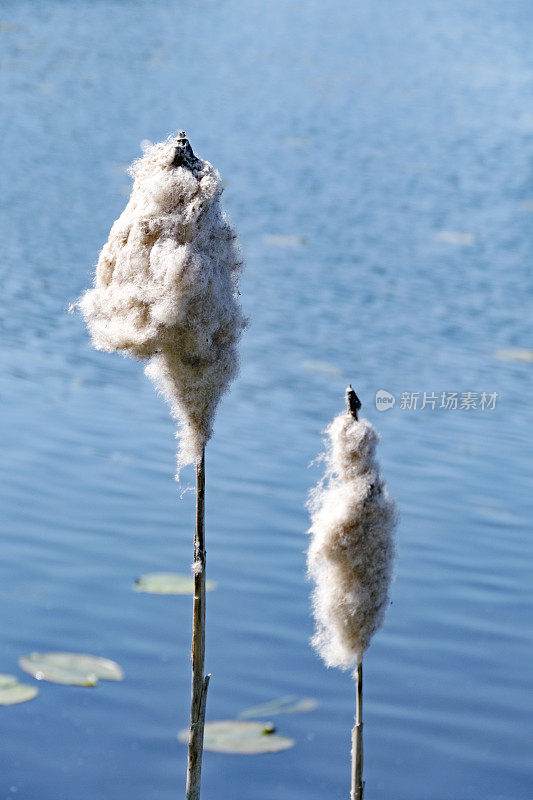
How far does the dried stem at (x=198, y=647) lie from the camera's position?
1802mm

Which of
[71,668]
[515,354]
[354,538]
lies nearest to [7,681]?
[71,668]

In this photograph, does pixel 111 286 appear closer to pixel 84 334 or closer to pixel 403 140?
pixel 84 334

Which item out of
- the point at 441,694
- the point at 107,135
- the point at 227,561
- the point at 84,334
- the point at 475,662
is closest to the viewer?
the point at 441,694

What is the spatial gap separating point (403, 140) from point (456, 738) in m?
11.3

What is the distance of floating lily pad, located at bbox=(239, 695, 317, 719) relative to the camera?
3885 mm

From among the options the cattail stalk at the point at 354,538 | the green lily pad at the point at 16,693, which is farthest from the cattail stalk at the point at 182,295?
the green lily pad at the point at 16,693

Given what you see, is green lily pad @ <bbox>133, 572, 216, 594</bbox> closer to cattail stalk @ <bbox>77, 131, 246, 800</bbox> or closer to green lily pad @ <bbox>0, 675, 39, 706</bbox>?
green lily pad @ <bbox>0, 675, 39, 706</bbox>

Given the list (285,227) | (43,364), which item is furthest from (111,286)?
(285,227)

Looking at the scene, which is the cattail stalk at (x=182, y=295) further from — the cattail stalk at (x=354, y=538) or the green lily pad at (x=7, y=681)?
the green lily pad at (x=7, y=681)

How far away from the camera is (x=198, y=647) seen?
71.3 inches

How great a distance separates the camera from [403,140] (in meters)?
14.1

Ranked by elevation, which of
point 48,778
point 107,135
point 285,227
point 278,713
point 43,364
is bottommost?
point 48,778

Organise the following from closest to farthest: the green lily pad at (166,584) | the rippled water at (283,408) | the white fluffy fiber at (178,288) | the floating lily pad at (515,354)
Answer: the white fluffy fiber at (178,288) → the rippled water at (283,408) → the green lily pad at (166,584) → the floating lily pad at (515,354)

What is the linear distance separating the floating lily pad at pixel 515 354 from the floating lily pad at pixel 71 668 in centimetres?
512
